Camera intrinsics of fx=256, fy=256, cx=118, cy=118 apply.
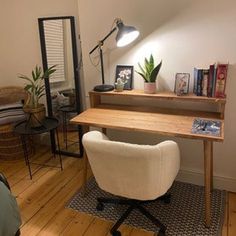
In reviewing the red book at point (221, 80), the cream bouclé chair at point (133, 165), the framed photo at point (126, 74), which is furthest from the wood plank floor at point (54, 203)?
the framed photo at point (126, 74)

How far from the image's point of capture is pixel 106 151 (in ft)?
4.94

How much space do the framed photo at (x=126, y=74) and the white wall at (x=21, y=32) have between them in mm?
773

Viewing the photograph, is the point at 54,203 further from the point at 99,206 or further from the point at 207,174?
the point at 207,174

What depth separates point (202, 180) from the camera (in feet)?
7.68

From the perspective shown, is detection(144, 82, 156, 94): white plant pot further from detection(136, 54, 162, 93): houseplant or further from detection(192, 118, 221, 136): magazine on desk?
detection(192, 118, 221, 136): magazine on desk

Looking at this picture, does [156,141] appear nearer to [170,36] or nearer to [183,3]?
[170,36]

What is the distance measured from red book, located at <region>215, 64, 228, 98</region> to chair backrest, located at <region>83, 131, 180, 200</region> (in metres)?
0.66

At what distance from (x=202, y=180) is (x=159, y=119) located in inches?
31.2

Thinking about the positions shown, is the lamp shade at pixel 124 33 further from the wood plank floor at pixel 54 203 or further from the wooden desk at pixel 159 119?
the wood plank floor at pixel 54 203

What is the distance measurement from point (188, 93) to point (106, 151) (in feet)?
3.21

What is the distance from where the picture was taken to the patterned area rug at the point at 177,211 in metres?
1.85

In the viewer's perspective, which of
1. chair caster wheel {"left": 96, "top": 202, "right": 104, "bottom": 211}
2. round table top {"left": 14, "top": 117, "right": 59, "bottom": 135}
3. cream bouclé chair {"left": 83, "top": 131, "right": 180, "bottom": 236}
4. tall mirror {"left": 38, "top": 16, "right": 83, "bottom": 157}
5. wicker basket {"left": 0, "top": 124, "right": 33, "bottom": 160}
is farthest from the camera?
wicker basket {"left": 0, "top": 124, "right": 33, "bottom": 160}

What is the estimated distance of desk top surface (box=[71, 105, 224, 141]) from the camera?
175 cm

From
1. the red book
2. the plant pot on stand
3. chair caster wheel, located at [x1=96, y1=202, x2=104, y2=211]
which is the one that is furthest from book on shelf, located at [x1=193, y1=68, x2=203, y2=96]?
the plant pot on stand
